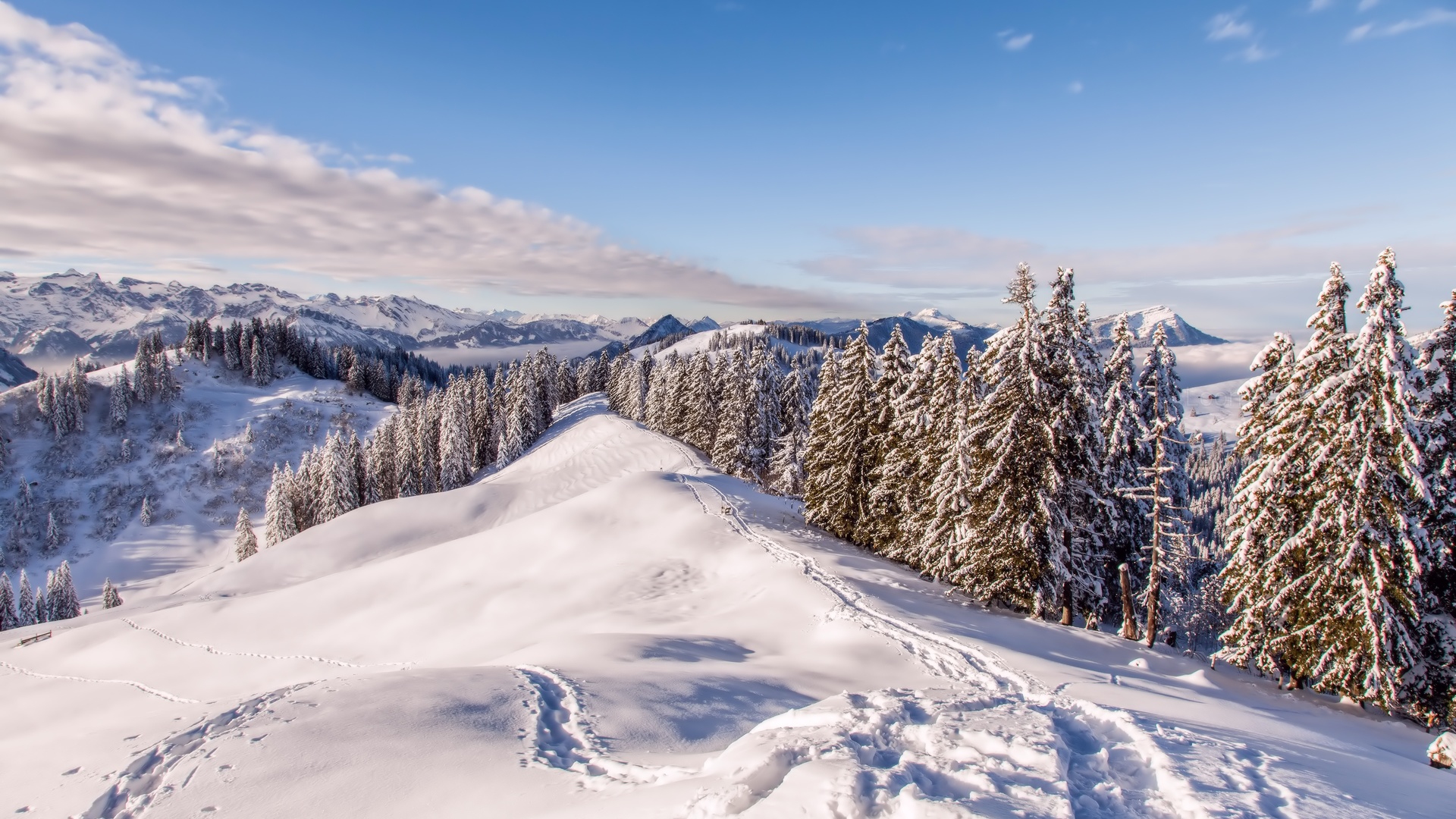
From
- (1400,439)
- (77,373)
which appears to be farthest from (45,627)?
(77,373)

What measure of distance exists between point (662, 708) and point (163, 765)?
755 cm

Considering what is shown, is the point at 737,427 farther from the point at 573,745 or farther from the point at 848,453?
the point at 573,745

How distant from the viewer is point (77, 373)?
342 ft

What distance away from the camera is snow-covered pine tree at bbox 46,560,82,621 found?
192 ft

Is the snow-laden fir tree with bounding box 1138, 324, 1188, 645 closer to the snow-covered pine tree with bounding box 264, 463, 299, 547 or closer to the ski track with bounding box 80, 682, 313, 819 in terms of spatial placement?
the ski track with bounding box 80, 682, 313, 819

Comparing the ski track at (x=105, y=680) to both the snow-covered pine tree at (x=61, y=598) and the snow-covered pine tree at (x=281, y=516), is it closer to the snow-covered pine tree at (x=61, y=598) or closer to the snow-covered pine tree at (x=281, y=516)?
the snow-covered pine tree at (x=281, y=516)

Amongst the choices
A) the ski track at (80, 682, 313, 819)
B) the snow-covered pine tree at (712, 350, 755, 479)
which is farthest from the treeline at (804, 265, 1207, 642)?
the snow-covered pine tree at (712, 350, 755, 479)

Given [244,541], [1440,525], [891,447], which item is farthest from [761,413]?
[244,541]

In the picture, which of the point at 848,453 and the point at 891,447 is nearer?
the point at 891,447

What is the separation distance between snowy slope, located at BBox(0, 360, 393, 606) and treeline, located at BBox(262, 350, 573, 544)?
2067cm

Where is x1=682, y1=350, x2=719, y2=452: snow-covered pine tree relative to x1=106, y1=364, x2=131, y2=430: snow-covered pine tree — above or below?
above

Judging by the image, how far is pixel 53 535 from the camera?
83.5m

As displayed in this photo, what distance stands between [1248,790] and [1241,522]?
639 inches

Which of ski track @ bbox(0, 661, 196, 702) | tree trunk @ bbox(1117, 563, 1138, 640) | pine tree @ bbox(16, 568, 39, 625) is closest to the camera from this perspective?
ski track @ bbox(0, 661, 196, 702)
